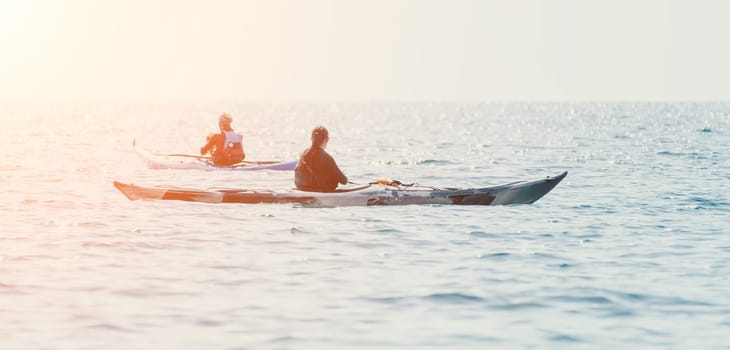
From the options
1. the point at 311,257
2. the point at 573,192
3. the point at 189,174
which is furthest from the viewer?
the point at 189,174

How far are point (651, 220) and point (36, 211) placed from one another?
988 centimetres

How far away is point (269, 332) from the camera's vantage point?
9.31m

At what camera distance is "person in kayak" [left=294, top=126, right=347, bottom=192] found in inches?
699

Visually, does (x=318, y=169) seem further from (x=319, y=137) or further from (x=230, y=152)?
(x=230, y=152)

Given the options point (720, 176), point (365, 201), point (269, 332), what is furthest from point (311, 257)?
point (720, 176)

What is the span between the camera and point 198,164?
26.8m

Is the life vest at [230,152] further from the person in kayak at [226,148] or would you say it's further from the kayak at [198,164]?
the kayak at [198,164]

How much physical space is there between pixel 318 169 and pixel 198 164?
9.22 m

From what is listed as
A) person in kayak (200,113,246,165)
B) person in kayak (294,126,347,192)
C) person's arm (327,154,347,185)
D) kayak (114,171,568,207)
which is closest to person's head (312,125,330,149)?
person in kayak (294,126,347,192)

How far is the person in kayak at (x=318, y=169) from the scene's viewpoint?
17.8 metres

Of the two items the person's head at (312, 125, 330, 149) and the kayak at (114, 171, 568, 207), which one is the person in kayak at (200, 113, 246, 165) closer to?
the kayak at (114, 171, 568, 207)

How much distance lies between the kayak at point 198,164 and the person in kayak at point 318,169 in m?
7.55

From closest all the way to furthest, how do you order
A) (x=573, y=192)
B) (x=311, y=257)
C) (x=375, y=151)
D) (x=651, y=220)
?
(x=311, y=257)
(x=651, y=220)
(x=573, y=192)
(x=375, y=151)

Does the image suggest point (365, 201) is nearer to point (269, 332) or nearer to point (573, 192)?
point (573, 192)
